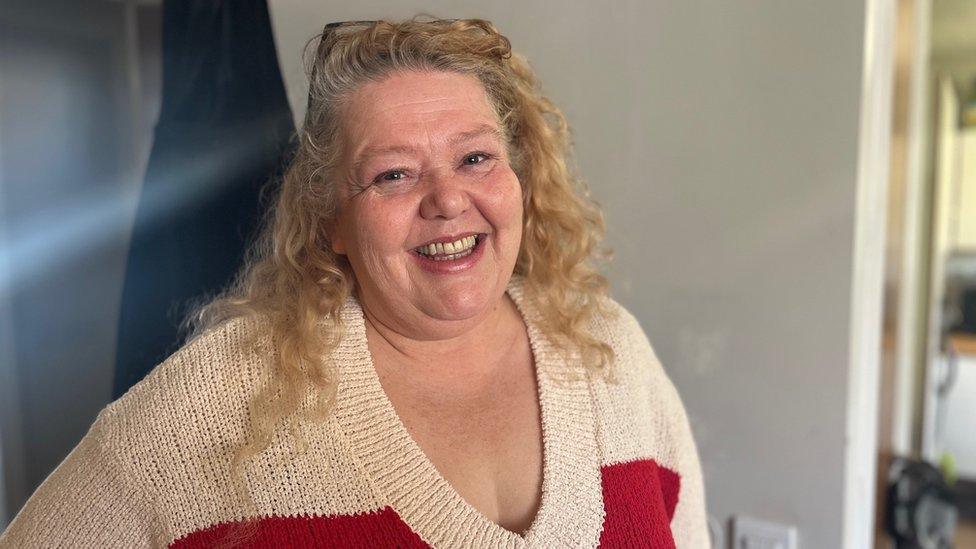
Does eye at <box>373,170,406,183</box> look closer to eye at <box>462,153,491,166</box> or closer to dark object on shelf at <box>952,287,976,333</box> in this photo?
eye at <box>462,153,491,166</box>

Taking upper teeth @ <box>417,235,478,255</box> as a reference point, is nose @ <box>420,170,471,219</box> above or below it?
above

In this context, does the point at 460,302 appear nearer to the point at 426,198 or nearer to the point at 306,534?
the point at 426,198

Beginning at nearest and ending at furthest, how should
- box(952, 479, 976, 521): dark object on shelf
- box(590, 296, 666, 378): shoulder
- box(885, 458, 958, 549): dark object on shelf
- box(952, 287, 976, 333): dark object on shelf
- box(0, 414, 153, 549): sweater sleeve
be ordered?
1. box(0, 414, 153, 549): sweater sleeve
2. box(590, 296, 666, 378): shoulder
3. box(885, 458, 958, 549): dark object on shelf
4. box(952, 479, 976, 521): dark object on shelf
5. box(952, 287, 976, 333): dark object on shelf

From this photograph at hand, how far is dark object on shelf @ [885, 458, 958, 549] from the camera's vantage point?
4.77ft

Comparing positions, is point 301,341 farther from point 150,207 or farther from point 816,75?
point 816,75

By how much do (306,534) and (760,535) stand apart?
2.51ft

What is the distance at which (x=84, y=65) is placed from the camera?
3.14ft

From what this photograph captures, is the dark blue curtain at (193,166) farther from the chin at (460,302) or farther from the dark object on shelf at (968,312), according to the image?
the dark object on shelf at (968,312)

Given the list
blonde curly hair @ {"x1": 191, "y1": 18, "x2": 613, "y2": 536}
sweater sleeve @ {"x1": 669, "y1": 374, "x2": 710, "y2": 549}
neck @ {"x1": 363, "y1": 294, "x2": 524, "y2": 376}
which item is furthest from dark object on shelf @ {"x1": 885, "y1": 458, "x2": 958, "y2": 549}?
neck @ {"x1": 363, "y1": 294, "x2": 524, "y2": 376}

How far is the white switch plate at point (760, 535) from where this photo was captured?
118 centimetres

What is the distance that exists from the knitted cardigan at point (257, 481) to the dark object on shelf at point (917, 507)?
851 millimetres

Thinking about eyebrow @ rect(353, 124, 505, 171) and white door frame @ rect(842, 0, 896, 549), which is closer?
eyebrow @ rect(353, 124, 505, 171)

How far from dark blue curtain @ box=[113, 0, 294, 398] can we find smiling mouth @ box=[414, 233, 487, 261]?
298 millimetres

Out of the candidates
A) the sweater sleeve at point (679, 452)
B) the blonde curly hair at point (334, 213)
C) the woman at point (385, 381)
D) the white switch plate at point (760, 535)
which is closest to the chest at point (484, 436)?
the woman at point (385, 381)
